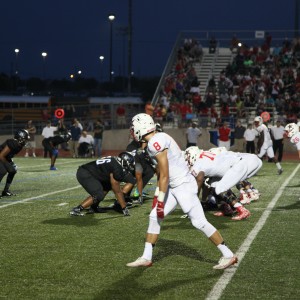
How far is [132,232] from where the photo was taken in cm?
988

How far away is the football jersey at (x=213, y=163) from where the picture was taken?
10172 mm

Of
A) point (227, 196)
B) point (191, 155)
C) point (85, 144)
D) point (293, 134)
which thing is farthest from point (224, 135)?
point (191, 155)

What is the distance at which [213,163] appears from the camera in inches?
415

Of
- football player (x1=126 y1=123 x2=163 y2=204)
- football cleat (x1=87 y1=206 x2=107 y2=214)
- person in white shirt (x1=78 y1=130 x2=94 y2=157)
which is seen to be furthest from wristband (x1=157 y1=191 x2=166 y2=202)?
person in white shirt (x1=78 y1=130 x2=94 y2=157)

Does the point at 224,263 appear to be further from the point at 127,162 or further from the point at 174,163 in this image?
the point at 127,162

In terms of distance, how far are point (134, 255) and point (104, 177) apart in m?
3.26

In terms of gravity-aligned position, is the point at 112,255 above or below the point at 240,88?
below

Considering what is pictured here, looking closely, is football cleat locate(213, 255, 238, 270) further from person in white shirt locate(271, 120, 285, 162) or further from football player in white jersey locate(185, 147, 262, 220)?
person in white shirt locate(271, 120, 285, 162)

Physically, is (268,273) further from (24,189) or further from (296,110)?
(296,110)

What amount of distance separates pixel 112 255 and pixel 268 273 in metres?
1.85

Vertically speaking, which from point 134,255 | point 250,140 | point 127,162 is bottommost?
point 134,255

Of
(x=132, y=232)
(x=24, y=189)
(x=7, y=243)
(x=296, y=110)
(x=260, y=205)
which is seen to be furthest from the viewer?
(x=296, y=110)

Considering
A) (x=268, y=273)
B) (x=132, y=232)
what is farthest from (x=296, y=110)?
(x=268, y=273)

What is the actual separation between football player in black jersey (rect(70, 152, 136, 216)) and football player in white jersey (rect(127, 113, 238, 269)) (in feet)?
11.8
